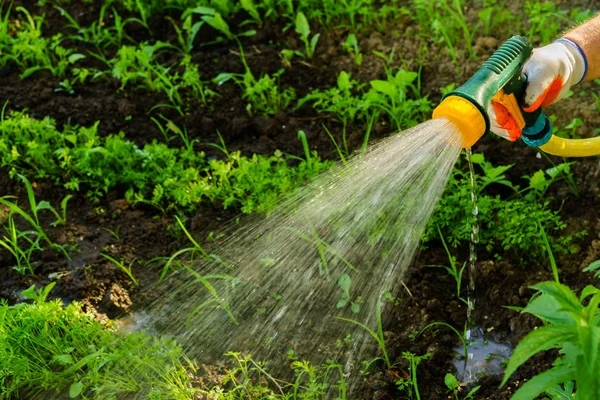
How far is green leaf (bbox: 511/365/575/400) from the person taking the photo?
161 centimetres

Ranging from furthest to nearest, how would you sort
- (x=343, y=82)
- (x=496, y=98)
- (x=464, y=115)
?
(x=343, y=82) → (x=496, y=98) → (x=464, y=115)

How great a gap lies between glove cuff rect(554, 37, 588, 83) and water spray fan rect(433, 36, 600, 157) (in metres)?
0.26

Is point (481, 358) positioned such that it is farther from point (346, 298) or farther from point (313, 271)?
point (313, 271)

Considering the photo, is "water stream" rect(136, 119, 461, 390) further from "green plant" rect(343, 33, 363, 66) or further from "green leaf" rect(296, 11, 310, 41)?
"green leaf" rect(296, 11, 310, 41)

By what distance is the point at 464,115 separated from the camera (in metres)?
1.99

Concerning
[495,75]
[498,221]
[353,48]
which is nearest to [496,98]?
[495,75]

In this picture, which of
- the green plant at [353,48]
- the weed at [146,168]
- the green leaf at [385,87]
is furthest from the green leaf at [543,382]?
the green plant at [353,48]

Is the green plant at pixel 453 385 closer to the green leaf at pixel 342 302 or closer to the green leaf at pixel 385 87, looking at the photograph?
the green leaf at pixel 342 302

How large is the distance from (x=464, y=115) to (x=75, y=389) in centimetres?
153

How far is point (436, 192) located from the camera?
118 inches

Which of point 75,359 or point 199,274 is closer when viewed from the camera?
point 75,359

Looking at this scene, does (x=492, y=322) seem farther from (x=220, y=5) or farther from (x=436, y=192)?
(x=220, y=5)

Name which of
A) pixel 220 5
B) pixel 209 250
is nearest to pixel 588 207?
pixel 209 250

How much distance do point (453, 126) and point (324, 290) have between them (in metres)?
1.12
